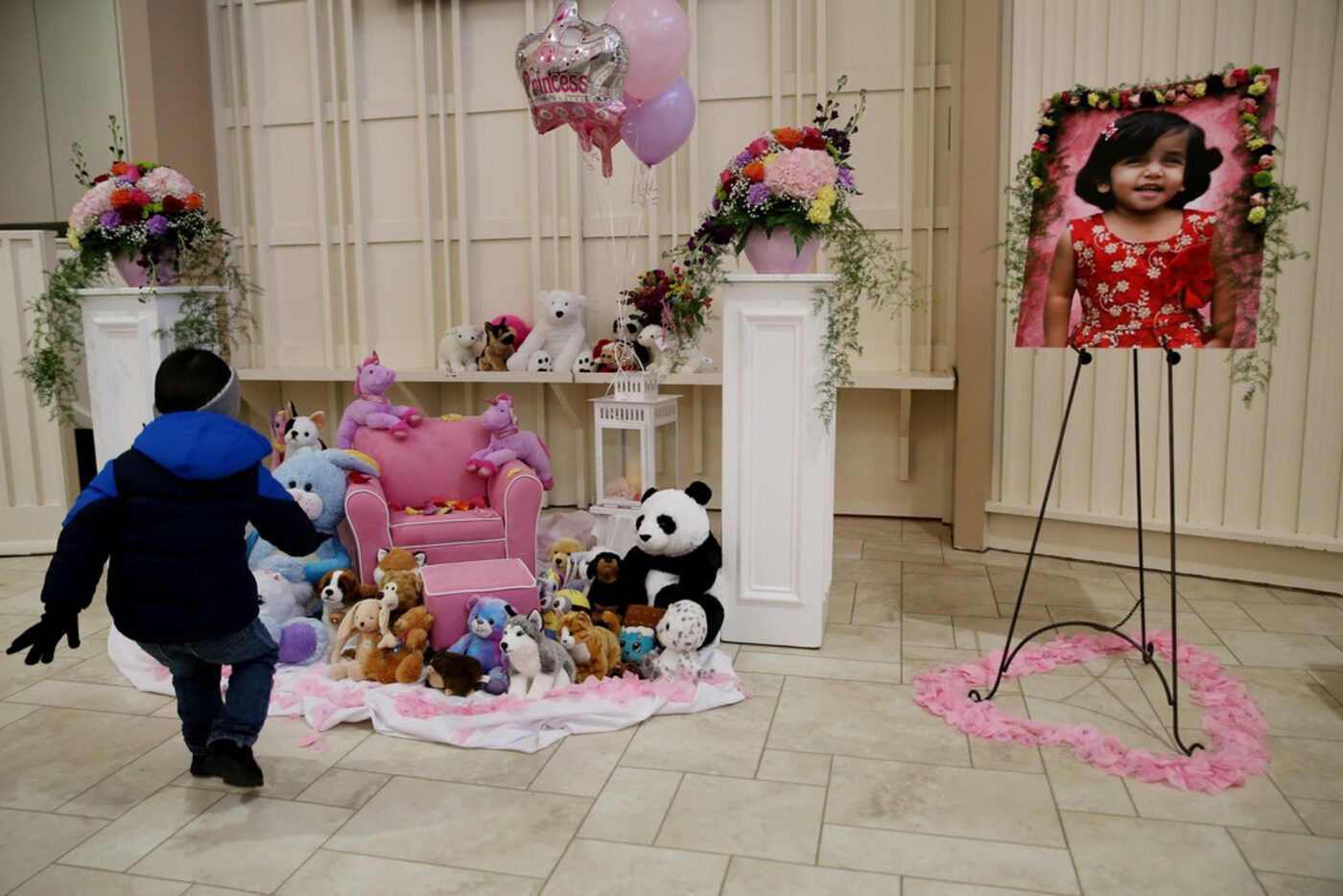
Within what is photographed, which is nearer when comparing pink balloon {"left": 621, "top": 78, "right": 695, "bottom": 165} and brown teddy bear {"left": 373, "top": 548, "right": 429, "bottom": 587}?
brown teddy bear {"left": 373, "top": 548, "right": 429, "bottom": 587}

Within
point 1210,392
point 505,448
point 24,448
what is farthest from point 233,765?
point 1210,392

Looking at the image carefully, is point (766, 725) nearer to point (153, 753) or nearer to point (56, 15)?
point (153, 753)

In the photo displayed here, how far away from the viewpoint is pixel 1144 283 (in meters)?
3.22

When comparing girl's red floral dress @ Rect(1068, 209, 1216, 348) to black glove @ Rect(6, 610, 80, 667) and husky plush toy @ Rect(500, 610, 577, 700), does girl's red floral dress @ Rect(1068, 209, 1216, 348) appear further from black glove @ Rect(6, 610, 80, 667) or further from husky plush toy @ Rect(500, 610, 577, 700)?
black glove @ Rect(6, 610, 80, 667)

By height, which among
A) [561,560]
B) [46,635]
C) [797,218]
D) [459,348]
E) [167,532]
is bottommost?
[561,560]

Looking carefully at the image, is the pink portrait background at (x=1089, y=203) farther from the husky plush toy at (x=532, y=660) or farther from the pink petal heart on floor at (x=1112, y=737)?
the husky plush toy at (x=532, y=660)

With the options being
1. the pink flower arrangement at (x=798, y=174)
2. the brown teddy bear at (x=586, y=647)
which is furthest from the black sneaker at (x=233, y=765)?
the pink flower arrangement at (x=798, y=174)

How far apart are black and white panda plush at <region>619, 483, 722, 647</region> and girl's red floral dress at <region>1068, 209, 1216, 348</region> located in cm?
142

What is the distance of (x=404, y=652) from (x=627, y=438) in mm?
1902

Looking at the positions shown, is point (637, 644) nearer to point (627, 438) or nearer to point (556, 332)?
point (627, 438)

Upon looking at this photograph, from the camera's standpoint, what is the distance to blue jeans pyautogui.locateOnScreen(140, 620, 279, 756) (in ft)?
8.80

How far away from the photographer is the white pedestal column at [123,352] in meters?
4.53

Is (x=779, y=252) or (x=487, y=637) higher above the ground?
(x=779, y=252)

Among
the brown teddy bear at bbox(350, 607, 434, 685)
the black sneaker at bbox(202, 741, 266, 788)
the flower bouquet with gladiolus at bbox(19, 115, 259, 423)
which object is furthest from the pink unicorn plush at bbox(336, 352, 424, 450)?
the black sneaker at bbox(202, 741, 266, 788)
